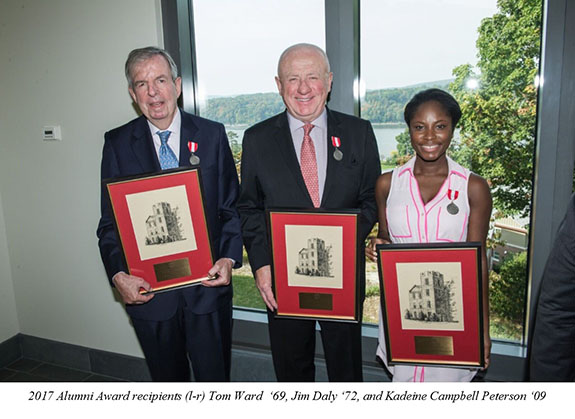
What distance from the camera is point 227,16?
9.11ft

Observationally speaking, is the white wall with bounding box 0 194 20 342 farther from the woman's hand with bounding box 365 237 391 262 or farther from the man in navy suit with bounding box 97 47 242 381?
the woman's hand with bounding box 365 237 391 262

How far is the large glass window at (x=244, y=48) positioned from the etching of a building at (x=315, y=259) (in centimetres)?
129

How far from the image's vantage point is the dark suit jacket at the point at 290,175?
6.31ft

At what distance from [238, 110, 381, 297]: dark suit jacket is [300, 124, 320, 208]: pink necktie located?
0.13ft

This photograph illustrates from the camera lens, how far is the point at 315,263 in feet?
5.89

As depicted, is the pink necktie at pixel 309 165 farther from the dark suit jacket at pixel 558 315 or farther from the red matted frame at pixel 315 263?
the dark suit jacket at pixel 558 315

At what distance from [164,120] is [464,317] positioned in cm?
146

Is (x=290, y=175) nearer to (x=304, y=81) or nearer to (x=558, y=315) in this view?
(x=304, y=81)

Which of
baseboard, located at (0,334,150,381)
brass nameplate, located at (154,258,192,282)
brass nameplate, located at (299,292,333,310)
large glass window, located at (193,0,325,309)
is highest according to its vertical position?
large glass window, located at (193,0,325,309)

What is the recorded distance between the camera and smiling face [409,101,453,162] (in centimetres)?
165

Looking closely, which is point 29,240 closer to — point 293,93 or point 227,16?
point 227,16

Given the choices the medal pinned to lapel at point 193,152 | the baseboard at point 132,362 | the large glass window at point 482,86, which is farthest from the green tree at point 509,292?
the medal pinned to lapel at point 193,152

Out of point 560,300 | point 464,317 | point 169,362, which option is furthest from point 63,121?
point 560,300

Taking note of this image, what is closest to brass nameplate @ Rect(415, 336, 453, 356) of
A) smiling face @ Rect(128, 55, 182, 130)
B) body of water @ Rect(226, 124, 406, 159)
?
body of water @ Rect(226, 124, 406, 159)
